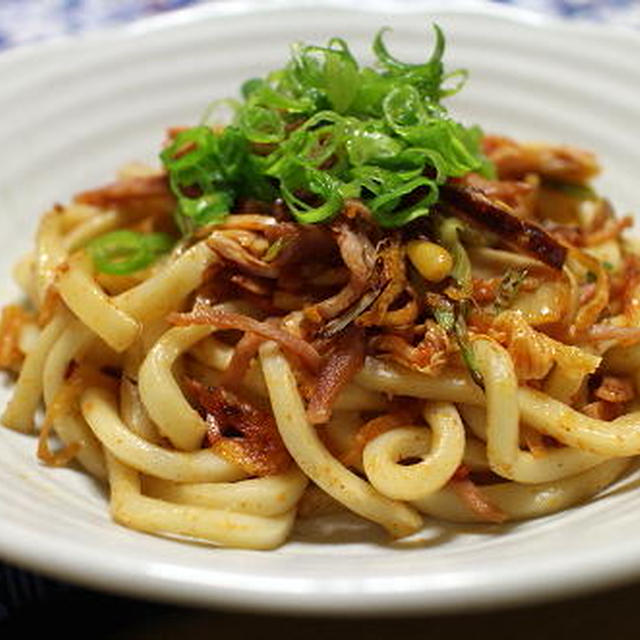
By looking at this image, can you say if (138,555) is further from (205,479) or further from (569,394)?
(569,394)

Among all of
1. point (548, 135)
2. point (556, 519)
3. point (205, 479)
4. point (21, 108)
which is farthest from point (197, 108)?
point (556, 519)

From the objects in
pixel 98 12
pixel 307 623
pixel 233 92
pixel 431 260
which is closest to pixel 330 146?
pixel 431 260

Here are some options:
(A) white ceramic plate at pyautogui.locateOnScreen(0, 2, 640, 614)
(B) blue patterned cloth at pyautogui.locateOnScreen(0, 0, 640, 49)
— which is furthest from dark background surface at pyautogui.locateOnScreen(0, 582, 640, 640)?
(B) blue patterned cloth at pyautogui.locateOnScreen(0, 0, 640, 49)

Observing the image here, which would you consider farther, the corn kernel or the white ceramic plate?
the corn kernel

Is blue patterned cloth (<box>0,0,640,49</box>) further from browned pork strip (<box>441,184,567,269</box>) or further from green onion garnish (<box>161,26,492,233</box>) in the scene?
browned pork strip (<box>441,184,567,269</box>)

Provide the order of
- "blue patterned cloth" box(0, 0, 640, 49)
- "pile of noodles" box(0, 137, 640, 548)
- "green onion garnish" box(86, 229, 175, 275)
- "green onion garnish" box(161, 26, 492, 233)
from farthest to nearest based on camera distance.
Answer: "blue patterned cloth" box(0, 0, 640, 49) < "green onion garnish" box(86, 229, 175, 275) < "green onion garnish" box(161, 26, 492, 233) < "pile of noodles" box(0, 137, 640, 548)

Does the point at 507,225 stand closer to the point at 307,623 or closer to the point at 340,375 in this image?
the point at 340,375

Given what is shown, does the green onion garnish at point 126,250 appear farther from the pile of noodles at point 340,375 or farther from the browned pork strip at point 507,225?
the browned pork strip at point 507,225

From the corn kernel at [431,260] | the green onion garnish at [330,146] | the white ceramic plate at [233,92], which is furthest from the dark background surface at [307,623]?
the green onion garnish at [330,146]
